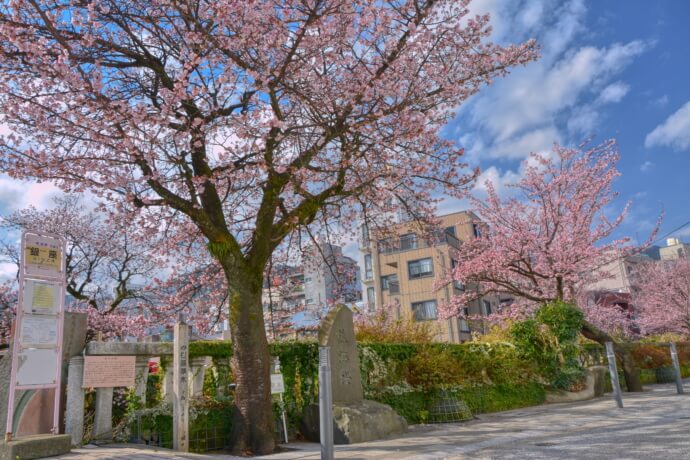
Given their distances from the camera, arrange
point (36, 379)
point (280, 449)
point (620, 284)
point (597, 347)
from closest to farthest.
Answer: point (36, 379) < point (280, 449) < point (597, 347) < point (620, 284)

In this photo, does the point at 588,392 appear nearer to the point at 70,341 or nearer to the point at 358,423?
the point at 358,423

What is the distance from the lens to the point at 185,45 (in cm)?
825

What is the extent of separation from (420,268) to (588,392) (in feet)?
81.5

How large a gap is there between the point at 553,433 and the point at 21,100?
392 inches

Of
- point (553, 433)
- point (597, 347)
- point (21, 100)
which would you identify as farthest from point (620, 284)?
point (21, 100)

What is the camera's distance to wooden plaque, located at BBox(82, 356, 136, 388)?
23.5 feet

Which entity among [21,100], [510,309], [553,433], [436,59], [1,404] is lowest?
[553,433]

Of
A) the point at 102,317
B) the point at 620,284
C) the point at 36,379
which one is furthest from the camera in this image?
the point at 620,284

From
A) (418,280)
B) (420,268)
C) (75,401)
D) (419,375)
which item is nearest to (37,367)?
(75,401)

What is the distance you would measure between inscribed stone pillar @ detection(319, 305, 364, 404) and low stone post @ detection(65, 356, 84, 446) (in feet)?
12.5

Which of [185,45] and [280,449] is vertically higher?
[185,45]

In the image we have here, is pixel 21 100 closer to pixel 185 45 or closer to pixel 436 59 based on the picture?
pixel 185 45

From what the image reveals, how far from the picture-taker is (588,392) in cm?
1470

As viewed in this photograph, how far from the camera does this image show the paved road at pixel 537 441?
20.1 feet
